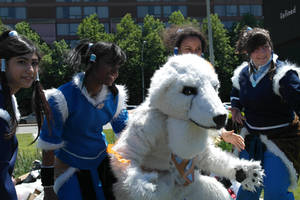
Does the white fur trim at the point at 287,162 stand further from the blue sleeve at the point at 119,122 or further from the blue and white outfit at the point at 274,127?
the blue sleeve at the point at 119,122

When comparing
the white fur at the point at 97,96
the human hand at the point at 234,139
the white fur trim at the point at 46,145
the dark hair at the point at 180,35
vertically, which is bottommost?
the human hand at the point at 234,139

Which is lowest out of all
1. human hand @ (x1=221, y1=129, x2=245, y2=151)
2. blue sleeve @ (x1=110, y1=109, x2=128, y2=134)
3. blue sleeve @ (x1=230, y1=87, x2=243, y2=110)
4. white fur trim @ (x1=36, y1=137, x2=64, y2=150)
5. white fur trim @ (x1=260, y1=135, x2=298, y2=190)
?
white fur trim @ (x1=260, y1=135, x2=298, y2=190)

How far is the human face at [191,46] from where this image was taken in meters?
3.12

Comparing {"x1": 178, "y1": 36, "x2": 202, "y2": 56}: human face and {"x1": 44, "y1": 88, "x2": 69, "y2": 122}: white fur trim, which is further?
{"x1": 178, "y1": 36, "x2": 202, "y2": 56}: human face

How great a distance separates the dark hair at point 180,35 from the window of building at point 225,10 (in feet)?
135

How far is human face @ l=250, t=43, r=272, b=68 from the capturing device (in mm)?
3295

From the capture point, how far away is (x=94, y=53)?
2.59m

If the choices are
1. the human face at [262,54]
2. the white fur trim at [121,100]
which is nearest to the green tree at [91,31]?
the human face at [262,54]

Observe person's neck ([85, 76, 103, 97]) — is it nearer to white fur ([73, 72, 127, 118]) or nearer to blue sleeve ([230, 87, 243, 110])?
white fur ([73, 72, 127, 118])

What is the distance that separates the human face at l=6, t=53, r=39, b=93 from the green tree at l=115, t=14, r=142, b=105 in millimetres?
24001

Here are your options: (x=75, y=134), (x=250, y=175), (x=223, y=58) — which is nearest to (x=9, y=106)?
(x=75, y=134)

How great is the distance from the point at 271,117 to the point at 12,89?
2.20 metres

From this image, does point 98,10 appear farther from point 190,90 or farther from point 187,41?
point 190,90

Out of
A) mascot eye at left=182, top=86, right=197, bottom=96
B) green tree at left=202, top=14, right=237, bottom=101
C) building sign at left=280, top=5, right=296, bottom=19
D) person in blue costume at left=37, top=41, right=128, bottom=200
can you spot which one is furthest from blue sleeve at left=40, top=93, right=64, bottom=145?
green tree at left=202, top=14, right=237, bottom=101
